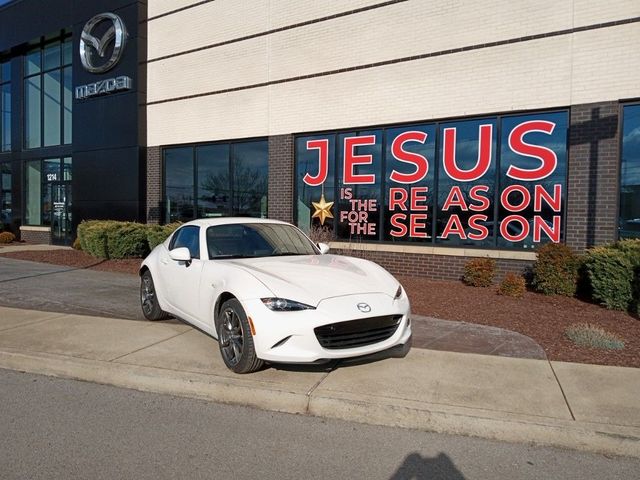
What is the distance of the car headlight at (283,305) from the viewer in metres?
4.43

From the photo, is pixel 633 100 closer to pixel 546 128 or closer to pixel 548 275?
pixel 546 128

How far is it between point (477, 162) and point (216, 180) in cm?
754

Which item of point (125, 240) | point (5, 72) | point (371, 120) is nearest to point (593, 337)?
point (371, 120)

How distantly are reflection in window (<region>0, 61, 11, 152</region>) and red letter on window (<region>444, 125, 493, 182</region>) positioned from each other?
18748 millimetres

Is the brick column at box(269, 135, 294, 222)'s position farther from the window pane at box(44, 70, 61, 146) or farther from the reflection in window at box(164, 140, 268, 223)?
the window pane at box(44, 70, 61, 146)

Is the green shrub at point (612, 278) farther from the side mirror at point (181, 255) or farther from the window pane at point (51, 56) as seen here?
the window pane at point (51, 56)

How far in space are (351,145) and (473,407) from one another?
8825mm

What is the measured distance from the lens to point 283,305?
4.47m

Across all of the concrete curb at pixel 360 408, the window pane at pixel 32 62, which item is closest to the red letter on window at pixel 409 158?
the concrete curb at pixel 360 408

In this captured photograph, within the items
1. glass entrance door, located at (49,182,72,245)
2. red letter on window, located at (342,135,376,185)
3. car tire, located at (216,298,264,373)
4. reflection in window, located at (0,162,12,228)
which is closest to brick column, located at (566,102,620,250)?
red letter on window, located at (342,135,376,185)

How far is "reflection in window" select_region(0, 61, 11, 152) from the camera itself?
21250mm

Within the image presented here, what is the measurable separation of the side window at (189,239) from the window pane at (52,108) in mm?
15137

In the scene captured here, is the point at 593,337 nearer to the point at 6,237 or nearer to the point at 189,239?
the point at 189,239

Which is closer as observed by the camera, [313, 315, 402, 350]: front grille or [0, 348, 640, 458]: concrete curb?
[0, 348, 640, 458]: concrete curb
